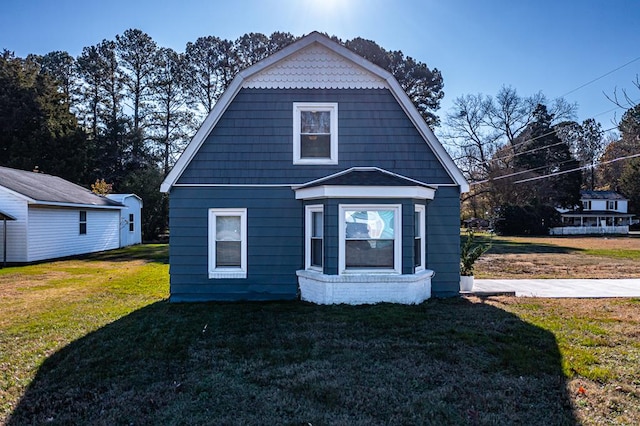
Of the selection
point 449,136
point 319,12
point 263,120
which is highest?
point 449,136

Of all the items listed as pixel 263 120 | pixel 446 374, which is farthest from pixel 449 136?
pixel 446 374

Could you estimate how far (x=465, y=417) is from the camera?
346cm

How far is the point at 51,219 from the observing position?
677 inches

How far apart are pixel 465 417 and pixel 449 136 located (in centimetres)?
3780

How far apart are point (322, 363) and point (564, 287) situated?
7.80 meters

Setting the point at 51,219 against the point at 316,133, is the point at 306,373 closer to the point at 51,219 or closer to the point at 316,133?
the point at 316,133

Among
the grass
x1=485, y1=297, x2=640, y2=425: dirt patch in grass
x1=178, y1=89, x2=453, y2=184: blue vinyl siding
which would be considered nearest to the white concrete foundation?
the grass

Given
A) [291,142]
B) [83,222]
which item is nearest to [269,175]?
[291,142]

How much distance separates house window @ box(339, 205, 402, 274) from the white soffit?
2698 millimetres

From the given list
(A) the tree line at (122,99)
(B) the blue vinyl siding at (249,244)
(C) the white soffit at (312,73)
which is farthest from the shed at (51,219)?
(C) the white soffit at (312,73)

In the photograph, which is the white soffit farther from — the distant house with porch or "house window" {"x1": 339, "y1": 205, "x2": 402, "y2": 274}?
the distant house with porch

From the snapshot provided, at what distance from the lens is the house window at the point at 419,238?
8.19 meters

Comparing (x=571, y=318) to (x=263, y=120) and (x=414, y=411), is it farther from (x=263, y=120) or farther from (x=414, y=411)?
(x=263, y=120)

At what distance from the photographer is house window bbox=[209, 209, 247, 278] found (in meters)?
8.30
